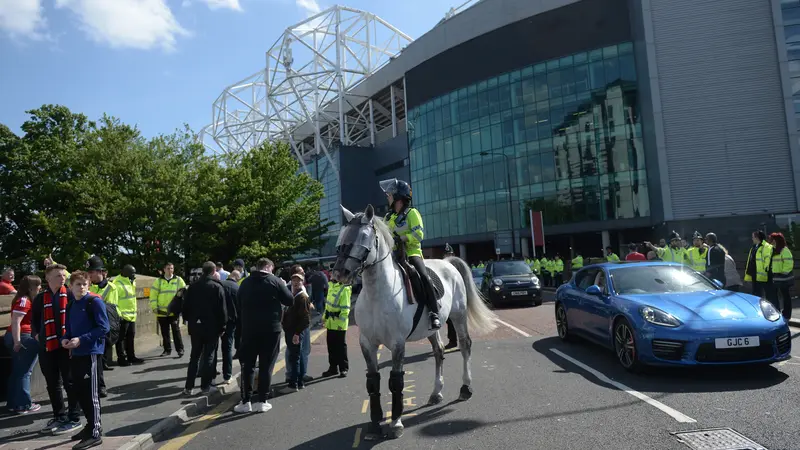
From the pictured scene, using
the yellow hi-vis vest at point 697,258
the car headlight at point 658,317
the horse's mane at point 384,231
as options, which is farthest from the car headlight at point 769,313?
the yellow hi-vis vest at point 697,258

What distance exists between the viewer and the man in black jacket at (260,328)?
666cm

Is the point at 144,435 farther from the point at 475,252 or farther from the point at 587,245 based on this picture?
the point at 475,252

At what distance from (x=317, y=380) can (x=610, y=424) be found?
469 cm

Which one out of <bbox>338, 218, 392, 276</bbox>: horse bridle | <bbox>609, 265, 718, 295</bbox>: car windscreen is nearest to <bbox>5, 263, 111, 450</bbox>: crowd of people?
<bbox>338, 218, 392, 276</bbox>: horse bridle

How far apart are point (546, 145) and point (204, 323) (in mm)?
38767

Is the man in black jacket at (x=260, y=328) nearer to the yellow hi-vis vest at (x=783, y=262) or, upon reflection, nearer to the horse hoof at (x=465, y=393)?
the horse hoof at (x=465, y=393)

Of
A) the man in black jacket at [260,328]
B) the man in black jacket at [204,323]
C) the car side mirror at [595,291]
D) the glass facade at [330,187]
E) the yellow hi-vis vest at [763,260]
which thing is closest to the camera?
the man in black jacket at [260,328]

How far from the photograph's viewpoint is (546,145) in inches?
1687

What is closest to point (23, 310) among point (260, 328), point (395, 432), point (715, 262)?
point (260, 328)

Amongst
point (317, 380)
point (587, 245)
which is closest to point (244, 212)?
point (317, 380)

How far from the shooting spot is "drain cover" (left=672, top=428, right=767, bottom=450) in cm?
435

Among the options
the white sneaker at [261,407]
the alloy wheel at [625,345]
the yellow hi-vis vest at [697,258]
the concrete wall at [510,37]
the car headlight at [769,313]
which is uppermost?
the concrete wall at [510,37]

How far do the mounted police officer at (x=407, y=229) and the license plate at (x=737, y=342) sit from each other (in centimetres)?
335

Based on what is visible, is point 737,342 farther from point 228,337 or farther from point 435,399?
point 228,337
